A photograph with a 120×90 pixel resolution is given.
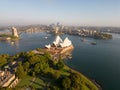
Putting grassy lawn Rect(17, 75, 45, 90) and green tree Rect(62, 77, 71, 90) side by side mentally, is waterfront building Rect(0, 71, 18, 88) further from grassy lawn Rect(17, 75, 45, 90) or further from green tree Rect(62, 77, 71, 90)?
green tree Rect(62, 77, 71, 90)

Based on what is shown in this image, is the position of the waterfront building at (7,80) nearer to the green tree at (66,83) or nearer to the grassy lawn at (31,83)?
the grassy lawn at (31,83)

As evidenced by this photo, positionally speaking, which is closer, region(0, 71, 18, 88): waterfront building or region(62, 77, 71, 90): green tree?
region(62, 77, 71, 90): green tree

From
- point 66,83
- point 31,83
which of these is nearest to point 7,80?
point 31,83

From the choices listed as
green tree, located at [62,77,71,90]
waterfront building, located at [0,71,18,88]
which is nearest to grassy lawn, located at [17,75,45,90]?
waterfront building, located at [0,71,18,88]

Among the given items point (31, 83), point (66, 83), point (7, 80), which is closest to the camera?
point (66, 83)

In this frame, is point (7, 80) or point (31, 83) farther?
point (31, 83)

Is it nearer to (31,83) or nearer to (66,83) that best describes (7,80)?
(31,83)

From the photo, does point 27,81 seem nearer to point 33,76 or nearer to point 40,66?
point 33,76

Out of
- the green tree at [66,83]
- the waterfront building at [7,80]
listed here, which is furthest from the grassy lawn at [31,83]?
the green tree at [66,83]

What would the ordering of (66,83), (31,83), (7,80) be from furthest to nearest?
(31,83)
(7,80)
(66,83)

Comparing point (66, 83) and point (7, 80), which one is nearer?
point (66, 83)

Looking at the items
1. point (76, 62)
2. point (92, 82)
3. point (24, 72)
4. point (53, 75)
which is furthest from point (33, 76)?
point (76, 62)

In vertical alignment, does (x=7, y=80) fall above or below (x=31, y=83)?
above
